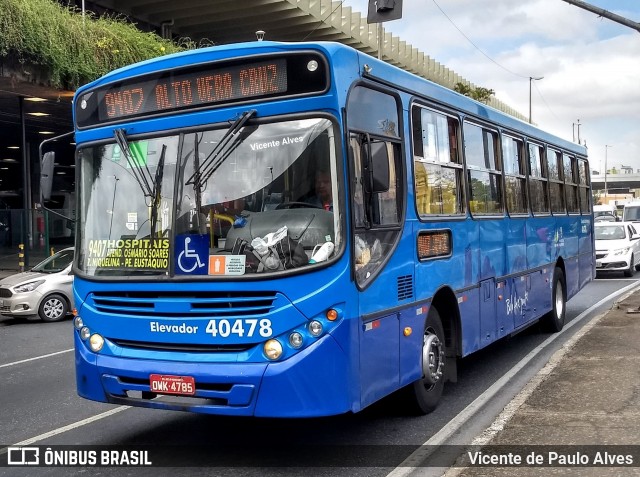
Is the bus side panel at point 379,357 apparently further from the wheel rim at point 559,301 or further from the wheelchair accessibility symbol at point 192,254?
the wheel rim at point 559,301

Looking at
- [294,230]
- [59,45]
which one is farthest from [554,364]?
[59,45]

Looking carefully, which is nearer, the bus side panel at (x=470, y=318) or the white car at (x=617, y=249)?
the bus side panel at (x=470, y=318)

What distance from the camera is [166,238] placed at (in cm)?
574

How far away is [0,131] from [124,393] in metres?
29.5

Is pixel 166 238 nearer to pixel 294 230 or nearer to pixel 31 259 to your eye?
pixel 294 230

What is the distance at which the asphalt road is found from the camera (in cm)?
571

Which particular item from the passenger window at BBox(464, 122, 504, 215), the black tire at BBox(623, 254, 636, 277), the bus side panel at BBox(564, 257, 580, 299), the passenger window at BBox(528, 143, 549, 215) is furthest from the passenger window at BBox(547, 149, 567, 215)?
the black tire at BBox(623, 254, 636, 277)

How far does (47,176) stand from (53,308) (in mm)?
10146

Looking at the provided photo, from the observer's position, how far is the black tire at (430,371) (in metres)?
6.86

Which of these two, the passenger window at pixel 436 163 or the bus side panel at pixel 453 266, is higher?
the passenger window at pixel 436 163

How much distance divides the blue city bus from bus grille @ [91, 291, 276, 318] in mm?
12

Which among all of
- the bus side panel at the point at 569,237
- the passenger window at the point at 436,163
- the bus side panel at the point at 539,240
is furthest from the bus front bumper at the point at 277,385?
the bus side panel at the point at 569,237

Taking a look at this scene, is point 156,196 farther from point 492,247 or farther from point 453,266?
point 492,247

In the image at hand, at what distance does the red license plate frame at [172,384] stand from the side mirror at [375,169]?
1912 millimetres
